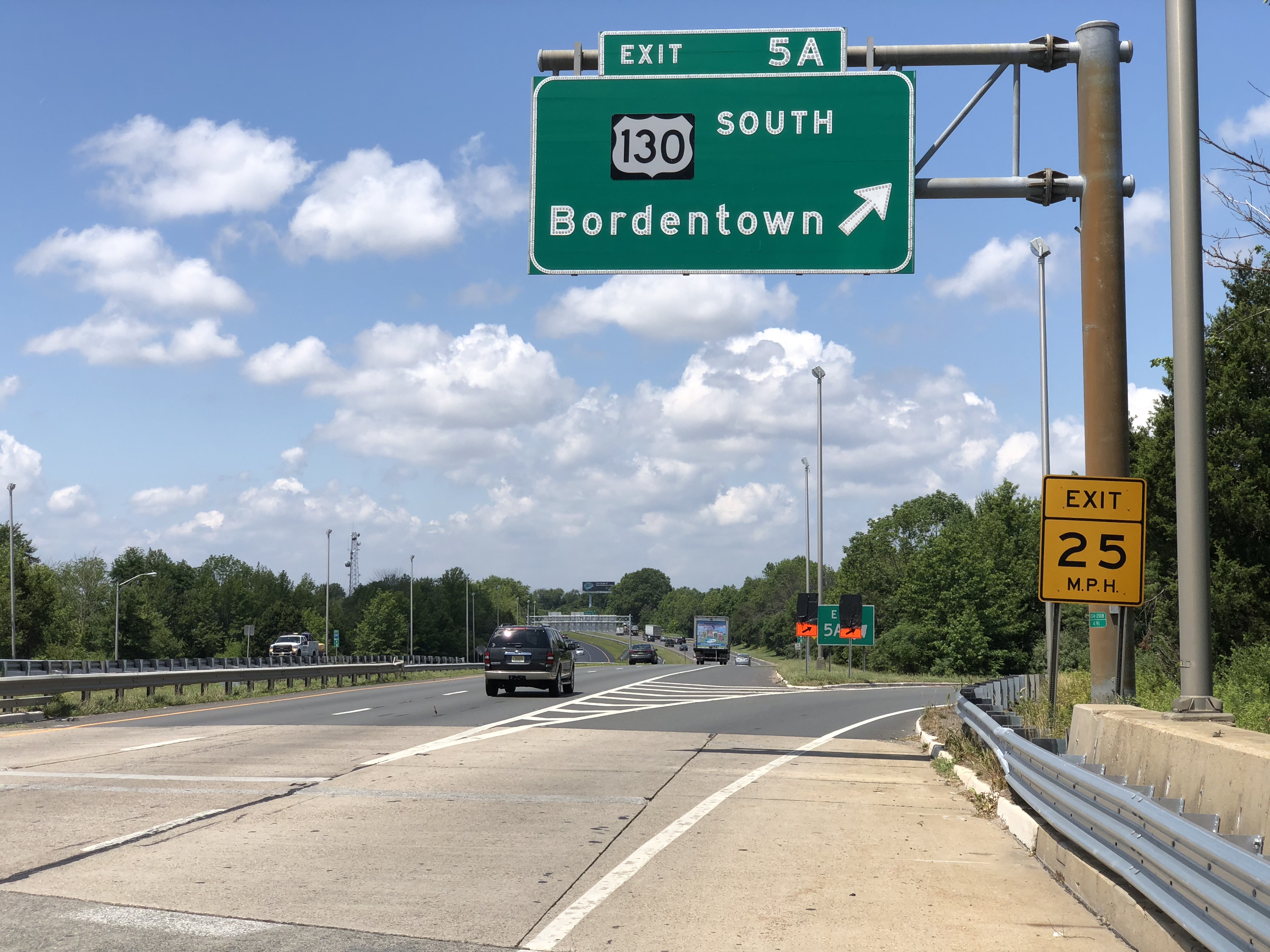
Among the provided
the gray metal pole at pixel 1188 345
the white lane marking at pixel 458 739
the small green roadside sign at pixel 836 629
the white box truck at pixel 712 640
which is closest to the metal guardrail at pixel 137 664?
the white lane marking at pixel 458 739

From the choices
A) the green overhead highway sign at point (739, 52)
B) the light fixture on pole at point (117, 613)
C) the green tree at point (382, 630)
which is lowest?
the green tree at point (382, 630)

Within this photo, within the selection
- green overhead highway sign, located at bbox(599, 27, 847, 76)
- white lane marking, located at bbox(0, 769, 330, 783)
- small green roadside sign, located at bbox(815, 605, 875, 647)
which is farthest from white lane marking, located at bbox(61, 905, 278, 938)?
small green roadside sign, located at bbox(815, 605, 875, 647)

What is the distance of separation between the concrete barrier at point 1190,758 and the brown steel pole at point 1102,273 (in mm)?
4723

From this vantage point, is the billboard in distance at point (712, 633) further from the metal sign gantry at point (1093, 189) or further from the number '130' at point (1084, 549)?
the number '130' at point (1084, 549)

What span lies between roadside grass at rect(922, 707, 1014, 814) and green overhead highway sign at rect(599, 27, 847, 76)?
8.24 meters

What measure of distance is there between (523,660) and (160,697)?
8.76m

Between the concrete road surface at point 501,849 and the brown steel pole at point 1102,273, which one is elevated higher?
the brown steel pole at point 1102,273

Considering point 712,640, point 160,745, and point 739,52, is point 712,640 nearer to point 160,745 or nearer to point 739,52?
point 160,745

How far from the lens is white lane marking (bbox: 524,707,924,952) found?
264 inches

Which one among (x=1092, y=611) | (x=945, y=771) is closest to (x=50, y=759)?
(x=945, y=771)

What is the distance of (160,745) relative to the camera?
55.7ft

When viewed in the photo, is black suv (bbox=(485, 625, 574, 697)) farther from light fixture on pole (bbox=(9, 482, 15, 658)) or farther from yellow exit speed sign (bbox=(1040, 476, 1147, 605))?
light fixture on pole (bbox=(9, 482, 15, 658))

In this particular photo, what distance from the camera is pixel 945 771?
14.5m

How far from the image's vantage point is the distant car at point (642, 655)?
8375cm
